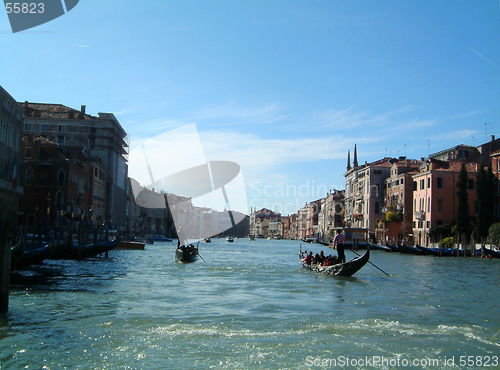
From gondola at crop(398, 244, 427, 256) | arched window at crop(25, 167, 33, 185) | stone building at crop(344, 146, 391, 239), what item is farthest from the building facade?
arched window at crop(25, 167, 33, 185)

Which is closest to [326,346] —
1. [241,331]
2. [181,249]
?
[241,331]

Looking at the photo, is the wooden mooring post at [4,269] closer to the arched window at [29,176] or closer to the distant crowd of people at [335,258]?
the distant crowd of people at [335,258]

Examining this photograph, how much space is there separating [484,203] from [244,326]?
27.0 m

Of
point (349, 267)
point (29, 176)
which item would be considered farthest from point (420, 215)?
point (29, 176)

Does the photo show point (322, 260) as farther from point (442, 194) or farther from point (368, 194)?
point (368, 194)

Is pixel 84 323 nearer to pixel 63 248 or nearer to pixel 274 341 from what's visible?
pixel 274 341

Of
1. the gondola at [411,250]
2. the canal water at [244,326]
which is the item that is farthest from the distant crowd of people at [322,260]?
the gondola at [411,250]

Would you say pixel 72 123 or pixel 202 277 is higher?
pixel 72 123

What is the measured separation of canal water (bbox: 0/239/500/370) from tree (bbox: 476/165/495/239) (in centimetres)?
1957

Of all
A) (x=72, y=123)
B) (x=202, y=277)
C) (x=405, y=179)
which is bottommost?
(x=202, y=277)

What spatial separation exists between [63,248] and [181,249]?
511cm

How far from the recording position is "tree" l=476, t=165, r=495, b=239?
1217 inches

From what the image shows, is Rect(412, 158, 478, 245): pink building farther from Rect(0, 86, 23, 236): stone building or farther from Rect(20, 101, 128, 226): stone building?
Result: Rect(0, 86, 23, 236): stone building

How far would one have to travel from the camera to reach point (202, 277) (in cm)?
1535
